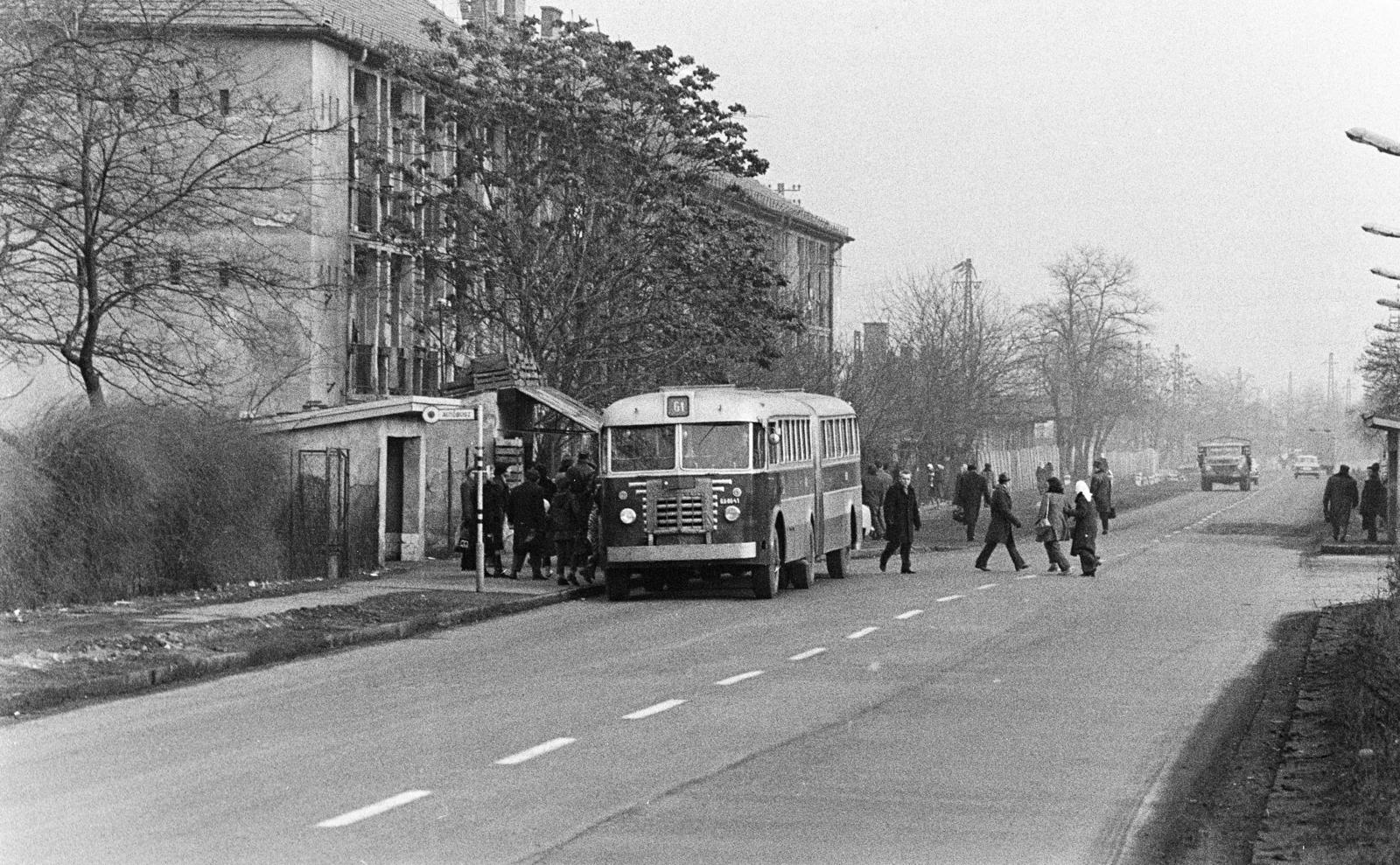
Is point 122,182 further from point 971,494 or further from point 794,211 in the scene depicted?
point 794,211

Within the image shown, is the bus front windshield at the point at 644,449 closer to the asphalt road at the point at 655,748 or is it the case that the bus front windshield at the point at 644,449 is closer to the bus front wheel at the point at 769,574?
the bus front wheel at the point at 769,574

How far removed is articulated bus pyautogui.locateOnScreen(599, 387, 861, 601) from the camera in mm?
27422

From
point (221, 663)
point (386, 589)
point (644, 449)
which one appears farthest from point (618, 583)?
point (221, 663)

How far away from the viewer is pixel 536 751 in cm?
1184

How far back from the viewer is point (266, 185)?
28109 millimetres

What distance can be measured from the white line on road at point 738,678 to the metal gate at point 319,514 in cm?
1290

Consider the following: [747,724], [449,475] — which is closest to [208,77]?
[449,475]

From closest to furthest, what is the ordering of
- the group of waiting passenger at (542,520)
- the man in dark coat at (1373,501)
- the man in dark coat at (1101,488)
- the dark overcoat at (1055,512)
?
the group of waiting passenger at (542,520) → the dark overcoat at (1055,512) → the man in dark coat at (1101,488) → the man in dark coat at (1373,501)

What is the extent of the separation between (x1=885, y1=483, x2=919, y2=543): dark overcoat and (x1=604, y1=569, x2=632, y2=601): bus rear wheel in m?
7.31

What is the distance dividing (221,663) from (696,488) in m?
11.0

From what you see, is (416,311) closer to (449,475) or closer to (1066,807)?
(449,475)

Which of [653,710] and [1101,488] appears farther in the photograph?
[1101,488]

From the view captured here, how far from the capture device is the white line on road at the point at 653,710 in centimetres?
1359

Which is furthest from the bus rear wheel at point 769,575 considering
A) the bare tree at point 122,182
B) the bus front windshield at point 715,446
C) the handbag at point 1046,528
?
the bare tree at point 122,182
